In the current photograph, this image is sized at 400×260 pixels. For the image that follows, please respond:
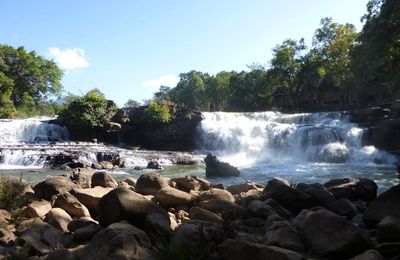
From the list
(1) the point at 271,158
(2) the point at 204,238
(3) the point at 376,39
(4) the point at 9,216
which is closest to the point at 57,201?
(4) the point at 9,216

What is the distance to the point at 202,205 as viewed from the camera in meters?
7.58

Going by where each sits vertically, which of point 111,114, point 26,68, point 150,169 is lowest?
point 150,169

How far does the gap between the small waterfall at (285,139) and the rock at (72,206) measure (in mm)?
21051

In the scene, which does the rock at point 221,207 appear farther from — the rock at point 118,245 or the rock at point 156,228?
the rock at point 118,245

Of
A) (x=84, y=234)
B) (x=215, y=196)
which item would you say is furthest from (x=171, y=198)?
(x=84, y=234)

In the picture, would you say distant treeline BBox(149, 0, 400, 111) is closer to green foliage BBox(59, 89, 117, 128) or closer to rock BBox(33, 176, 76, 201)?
green foliage BBox(59, 89, 117, 128)

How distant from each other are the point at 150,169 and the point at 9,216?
53.8 feet

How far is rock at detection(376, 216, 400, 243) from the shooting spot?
5.22 metres

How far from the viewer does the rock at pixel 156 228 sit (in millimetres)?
5566

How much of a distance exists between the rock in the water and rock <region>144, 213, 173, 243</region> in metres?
1.54

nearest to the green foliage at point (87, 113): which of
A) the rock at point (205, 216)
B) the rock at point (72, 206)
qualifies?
the rock at point (72, 206)

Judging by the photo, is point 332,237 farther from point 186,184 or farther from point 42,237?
point 186,184

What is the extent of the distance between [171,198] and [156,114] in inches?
1159

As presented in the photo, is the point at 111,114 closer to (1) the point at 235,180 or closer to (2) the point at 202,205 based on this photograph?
(1) the point at 235,180
